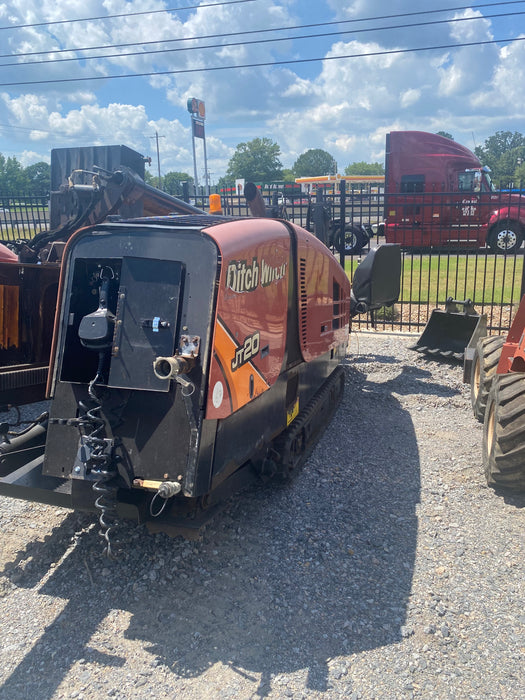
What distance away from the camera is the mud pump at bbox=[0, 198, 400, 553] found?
298 cm

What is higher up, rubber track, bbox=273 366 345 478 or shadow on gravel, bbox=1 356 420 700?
rubber track, bbox=273 366 345 478

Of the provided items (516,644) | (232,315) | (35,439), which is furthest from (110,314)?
(516,644)

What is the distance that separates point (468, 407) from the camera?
650 centimetres

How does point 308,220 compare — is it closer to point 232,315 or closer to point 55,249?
point 55,249

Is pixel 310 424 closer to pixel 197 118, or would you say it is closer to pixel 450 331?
pixel 450 331

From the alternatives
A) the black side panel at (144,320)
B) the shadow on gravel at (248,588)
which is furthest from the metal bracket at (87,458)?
the shadow on gravel at (248,588)

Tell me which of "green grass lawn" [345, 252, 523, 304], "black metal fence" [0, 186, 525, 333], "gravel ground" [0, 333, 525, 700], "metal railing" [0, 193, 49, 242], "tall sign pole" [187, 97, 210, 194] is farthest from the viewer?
"tall sign pole" [187, 97, 210, 194]

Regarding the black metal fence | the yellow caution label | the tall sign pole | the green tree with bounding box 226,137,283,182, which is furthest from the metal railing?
the green tree with bounding box 226,137,283,182

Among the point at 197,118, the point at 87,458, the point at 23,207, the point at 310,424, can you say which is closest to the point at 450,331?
the point at 310,424

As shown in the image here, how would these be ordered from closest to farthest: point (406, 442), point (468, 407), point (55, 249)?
1. point (406, 442)
2. point (55, 249)
3. point (468, 407)

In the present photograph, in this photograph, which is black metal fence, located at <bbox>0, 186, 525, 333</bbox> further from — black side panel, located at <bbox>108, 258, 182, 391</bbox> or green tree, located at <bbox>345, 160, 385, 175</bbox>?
green tree, located at <bbox>345, 160, 385, 175</bbox>

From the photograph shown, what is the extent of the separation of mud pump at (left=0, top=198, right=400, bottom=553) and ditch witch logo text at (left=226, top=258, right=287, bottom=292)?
0.04ft

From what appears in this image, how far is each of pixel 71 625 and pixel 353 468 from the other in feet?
8.45

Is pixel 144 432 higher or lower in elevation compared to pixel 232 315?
lower
